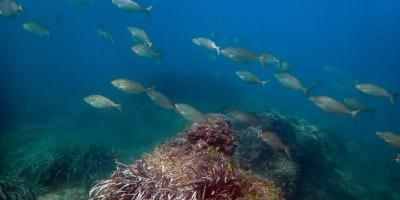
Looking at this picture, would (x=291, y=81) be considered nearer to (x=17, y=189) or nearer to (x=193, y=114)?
(x=193, y=114)

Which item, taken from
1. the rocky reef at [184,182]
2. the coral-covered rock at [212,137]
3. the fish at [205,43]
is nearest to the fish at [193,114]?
the coral-covered rock at [212,137]

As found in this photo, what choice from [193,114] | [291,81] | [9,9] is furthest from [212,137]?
[9,9]

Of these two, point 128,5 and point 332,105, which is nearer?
point 332,105

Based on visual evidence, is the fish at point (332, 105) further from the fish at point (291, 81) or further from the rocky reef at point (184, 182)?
the rocky reef at point (184, 182)

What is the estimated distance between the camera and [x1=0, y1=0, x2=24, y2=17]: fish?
43.8 feet

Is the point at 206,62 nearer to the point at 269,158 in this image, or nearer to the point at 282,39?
the point at 269,158

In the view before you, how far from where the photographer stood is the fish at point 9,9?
13.4 meters

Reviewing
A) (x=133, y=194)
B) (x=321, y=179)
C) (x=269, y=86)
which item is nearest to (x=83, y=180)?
(x=133, y=194)

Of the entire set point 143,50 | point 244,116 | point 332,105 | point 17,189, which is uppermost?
point 332,105

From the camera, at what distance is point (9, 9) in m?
13.5

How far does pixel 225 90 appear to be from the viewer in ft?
107

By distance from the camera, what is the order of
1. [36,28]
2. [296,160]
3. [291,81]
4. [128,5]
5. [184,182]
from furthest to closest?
[36,28]
[128,5]
[291,81]
[296,160]
[184,182]

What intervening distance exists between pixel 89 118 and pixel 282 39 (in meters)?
152

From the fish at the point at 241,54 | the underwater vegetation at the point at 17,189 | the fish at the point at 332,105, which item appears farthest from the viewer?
the fish at the point at 241,54
